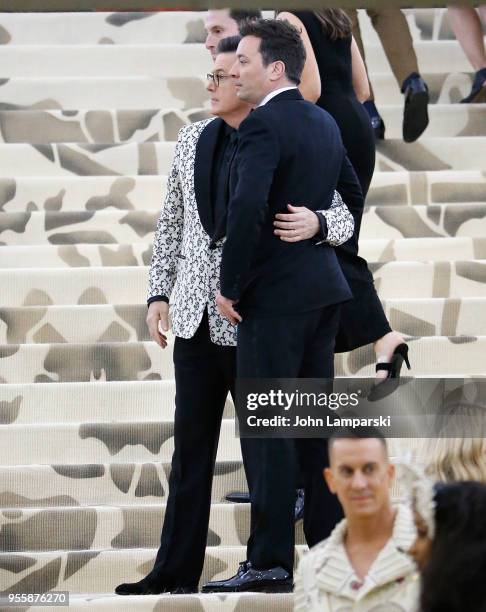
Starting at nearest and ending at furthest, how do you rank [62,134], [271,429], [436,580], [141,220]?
[436,580] → [271,429] → [141,220] → [62,134]

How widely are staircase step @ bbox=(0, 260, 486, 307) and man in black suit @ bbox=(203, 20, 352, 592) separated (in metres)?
1.78

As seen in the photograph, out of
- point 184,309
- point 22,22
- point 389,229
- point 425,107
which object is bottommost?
point 184,309

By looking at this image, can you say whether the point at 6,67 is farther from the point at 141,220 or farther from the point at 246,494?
the point at 246,494

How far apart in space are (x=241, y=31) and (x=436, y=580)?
1986mm

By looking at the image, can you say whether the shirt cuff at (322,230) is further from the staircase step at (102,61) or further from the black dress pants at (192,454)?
the staircase step at (102,61)

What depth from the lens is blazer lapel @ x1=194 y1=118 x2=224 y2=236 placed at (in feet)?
12.8

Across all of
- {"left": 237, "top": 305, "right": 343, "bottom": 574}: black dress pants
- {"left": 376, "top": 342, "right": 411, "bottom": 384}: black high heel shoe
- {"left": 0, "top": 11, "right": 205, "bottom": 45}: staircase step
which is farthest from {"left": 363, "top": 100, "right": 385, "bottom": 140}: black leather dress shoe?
{"left": 237, "top": 305, "right": 343, "bottom": 574}: black dress pants

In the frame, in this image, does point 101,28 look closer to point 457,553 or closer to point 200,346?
point 200,346

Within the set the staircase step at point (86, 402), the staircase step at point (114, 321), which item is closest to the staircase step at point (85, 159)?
the staircase step at point (114, 321)

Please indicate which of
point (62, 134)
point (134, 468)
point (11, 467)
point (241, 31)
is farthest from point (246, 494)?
point (62, 134)

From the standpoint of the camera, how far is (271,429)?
3.70 meters

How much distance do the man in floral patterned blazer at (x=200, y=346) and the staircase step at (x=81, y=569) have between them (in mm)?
270

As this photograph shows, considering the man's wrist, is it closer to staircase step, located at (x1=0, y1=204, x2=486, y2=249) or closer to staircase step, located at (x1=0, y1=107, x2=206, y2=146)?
staircase step, located at (x1=0, y1=204, x2=486, y2=249)

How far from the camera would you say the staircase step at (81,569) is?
416 cm
